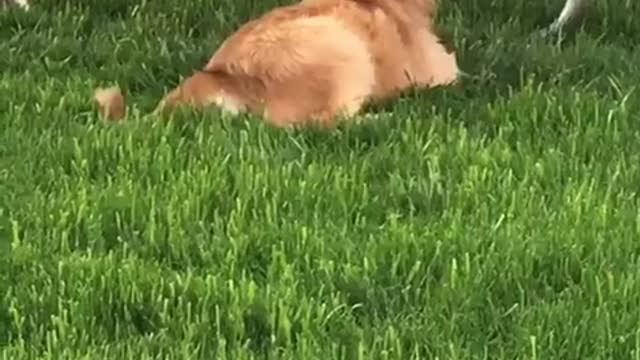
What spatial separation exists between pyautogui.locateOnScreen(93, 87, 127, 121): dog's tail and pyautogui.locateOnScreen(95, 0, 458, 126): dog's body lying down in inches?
1.0

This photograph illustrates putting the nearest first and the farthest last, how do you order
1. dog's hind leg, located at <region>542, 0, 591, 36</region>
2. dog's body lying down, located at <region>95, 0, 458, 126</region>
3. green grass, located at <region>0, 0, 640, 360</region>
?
green grass, located at <region>0, 0, 640, 360</region>, dog's body lying down, located at <region>95, 0, 458, 126</region>, dog's hind leg, located at <region>542, 0, 591, 36</region>

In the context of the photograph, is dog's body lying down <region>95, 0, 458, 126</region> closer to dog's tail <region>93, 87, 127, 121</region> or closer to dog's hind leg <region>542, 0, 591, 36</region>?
dog's tail <region>93, 87, 127, 121</region>

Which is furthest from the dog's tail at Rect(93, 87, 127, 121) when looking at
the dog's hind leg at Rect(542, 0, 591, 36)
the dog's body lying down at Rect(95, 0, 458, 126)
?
the dog's hind leg at Rect(542, 0, 591, 36)

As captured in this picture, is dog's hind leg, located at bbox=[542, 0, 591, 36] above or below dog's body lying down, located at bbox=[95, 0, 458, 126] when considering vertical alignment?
below

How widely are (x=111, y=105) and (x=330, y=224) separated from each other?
1382mm

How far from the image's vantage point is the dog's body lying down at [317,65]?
497 cm

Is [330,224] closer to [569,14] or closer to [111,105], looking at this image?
[111,105]

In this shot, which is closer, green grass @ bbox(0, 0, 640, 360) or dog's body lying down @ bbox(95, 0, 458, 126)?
green grass @ bbox(0, 0, 640, 360)

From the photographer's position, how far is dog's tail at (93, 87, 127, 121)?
4980 millimetres

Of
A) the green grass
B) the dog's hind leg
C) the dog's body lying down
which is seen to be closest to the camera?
the green grass

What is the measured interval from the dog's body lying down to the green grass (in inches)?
5.7

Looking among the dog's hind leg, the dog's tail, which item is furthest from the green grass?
the dog's hind leg

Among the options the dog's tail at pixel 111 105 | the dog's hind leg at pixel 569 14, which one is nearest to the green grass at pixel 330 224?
the dog's tail at pixel 111 105

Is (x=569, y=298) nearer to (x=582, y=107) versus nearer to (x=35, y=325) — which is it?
(x=35, y=325)
